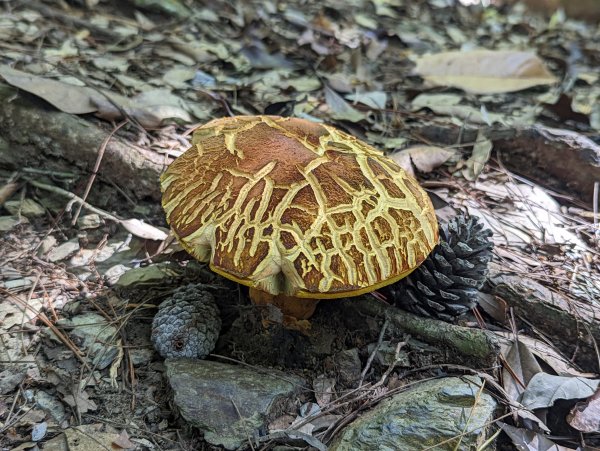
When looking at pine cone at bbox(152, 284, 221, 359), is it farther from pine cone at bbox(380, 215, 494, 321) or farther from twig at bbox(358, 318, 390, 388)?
pine cone at bbox(380, 215, 494, 321)

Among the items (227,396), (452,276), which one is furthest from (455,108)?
(227,396)

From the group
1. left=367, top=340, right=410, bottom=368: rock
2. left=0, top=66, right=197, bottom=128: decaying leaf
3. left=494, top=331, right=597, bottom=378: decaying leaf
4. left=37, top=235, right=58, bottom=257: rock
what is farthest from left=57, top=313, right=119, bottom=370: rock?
left=494, top=331, right=597, bottom=378: decaying leaf

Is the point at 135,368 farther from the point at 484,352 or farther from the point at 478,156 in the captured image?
the point at 478,156

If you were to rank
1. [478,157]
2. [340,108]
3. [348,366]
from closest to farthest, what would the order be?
[348,366] → [478,157] → [340,108]

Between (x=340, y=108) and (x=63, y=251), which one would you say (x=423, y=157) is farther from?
(x=63, y=251)

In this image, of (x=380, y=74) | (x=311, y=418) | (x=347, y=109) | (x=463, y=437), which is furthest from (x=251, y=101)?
(x=463, y=437)

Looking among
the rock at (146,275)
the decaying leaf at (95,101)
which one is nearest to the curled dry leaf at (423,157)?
the decaying leaf at (95,101)
